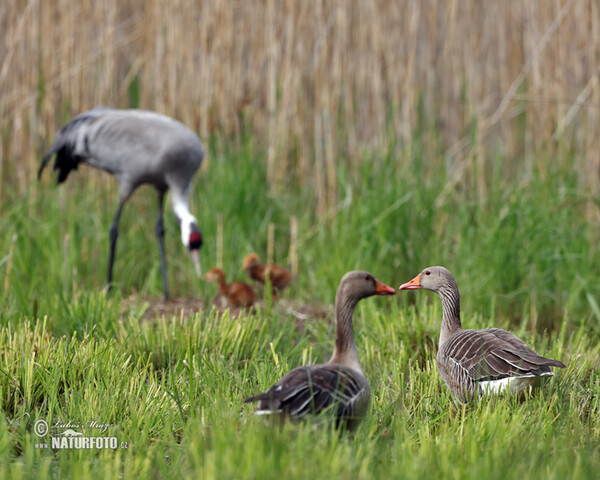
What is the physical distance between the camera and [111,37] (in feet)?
23.7

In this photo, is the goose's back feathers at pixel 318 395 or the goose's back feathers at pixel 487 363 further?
the goose's back feathers at pixel 487 363

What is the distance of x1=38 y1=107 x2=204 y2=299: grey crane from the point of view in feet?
21.8

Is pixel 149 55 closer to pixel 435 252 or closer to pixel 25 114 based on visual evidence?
pixel 25 114

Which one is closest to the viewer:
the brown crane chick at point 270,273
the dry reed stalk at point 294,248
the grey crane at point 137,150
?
the brown crane chick at point 270,273

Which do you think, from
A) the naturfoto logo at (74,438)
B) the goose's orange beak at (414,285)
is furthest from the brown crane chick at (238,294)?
the naturfoto logo at (74,438)

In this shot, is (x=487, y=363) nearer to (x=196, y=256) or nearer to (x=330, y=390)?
(x=330, y=390)

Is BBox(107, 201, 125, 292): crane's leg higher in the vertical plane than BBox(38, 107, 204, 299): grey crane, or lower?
lower

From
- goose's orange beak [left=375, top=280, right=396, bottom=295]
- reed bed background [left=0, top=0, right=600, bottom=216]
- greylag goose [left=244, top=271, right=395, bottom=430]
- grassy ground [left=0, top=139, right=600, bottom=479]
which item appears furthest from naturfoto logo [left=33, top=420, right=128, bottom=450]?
reed bed background [left=0, top=0, right=600, bottom=216]

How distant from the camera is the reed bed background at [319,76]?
666 centimetres

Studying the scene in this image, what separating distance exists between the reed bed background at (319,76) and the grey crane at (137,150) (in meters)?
0.59

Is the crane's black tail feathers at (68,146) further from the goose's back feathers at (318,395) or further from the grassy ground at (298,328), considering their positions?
the goose's back feathers at (318,395)

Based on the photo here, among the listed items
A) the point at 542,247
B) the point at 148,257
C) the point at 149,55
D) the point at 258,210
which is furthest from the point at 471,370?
the point at 149,55

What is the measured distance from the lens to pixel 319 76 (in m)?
6.88

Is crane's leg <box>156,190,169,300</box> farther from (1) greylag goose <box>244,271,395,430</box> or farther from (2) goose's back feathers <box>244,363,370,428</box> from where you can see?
(2) goose's back feathers <box>244,363,370,428</box>
